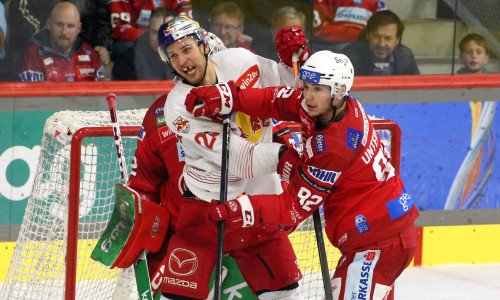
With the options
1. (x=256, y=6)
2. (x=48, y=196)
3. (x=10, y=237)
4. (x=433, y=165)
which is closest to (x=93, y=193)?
(x=48, y=196)

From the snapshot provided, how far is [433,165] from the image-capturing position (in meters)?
5.30

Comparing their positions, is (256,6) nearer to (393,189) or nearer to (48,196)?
(48,196)

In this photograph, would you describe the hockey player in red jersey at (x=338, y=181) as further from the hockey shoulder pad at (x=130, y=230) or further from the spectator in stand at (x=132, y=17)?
the spectator in stand at (x=132, y=17)

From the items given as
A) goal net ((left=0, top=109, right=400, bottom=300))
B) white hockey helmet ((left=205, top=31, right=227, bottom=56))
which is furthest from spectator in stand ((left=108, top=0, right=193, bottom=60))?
white hockey helmet ((left=205, top=31, right=227, bottom=56))

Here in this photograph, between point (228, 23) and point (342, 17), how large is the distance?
0.65 metres

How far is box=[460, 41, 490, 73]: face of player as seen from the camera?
5.47m

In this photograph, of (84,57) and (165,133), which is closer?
(165,133)

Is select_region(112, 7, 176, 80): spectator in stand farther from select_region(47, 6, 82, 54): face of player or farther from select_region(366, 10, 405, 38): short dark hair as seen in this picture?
select_region(366, 10, 405, 38): short dark hair

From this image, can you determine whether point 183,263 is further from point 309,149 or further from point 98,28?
point 98,28

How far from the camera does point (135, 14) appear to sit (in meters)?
5.02

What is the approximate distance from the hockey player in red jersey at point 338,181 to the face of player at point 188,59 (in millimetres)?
105

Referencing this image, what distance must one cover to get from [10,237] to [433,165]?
7.28 feet

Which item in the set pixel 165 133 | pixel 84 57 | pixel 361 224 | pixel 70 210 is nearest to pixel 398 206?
pixel 361 224

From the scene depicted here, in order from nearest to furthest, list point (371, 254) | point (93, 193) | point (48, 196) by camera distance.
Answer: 1. point (371, 254)
2. point (48, 196)
3. point (93, 193)
